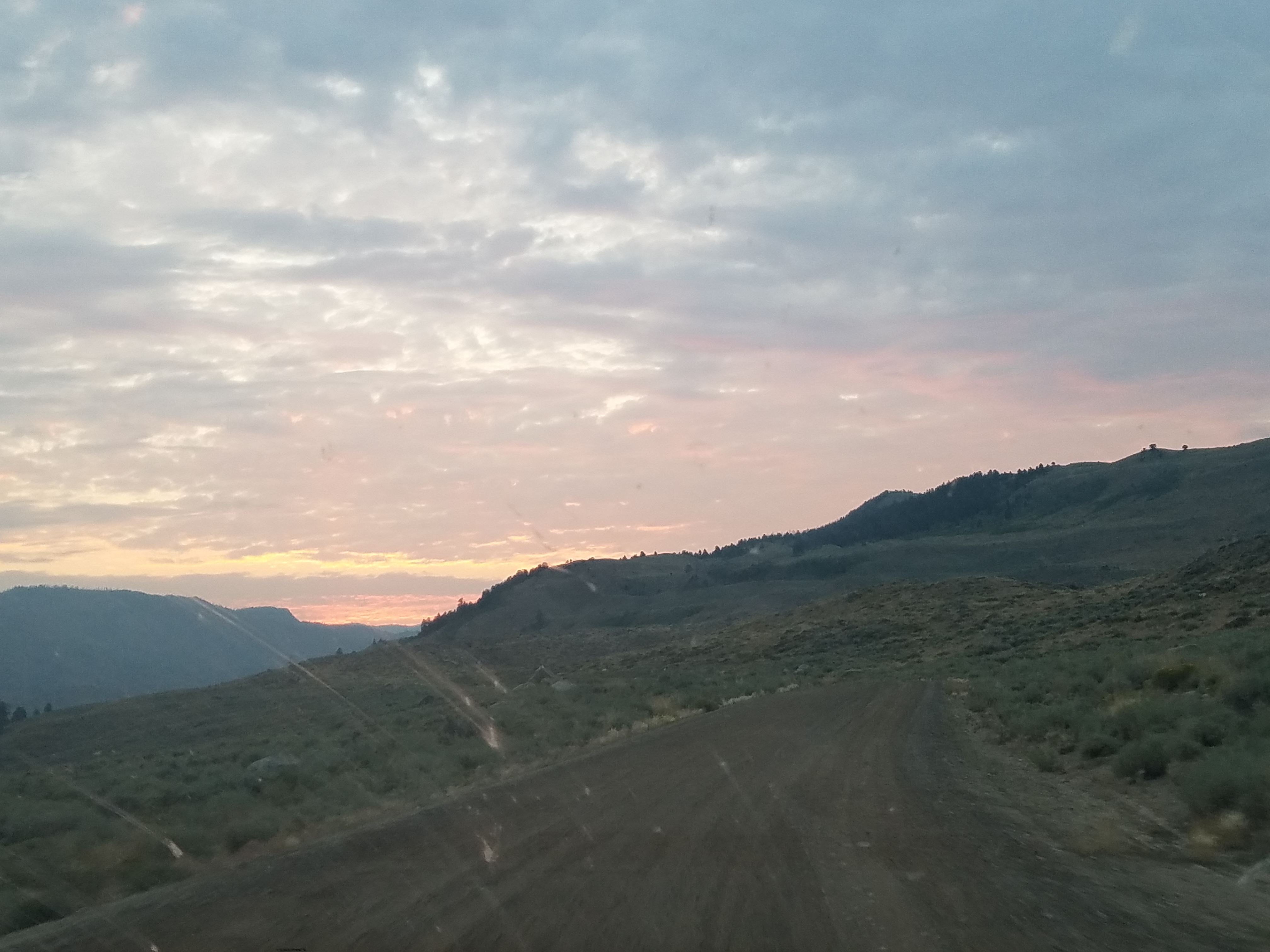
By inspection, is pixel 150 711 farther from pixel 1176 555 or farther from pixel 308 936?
pixel 1176 555

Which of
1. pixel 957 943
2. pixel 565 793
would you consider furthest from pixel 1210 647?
pixel 957 943

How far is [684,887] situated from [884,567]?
140507mm

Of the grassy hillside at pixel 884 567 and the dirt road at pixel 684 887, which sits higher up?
the grassy hillside at pixel 884 567

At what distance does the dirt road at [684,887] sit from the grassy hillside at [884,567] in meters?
75.8

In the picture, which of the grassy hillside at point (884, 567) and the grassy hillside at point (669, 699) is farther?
the grassy hillside at point (884, 567)

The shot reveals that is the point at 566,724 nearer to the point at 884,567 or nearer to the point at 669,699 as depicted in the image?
the point at 669,699

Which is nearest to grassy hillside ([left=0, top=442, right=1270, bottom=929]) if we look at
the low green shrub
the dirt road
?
the low green shrub

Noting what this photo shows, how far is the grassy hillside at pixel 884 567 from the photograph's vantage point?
114 metres

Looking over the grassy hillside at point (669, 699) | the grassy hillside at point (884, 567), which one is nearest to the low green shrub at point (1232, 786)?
the grassy hillside at point (669, 699)

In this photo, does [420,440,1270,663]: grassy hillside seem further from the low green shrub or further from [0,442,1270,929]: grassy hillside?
the low green shrub

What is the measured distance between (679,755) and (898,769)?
16.6 ft

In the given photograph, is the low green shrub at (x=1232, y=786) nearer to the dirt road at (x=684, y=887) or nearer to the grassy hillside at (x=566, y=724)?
the grassy hillside at (x=566, y=724)

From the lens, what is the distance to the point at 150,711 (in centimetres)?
7388

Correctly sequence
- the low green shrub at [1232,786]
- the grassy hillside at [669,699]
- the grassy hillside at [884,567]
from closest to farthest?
the low green shrub at [1232,786] → the grassy hillside at [669,699] → the grassy hillside at [884,567]
